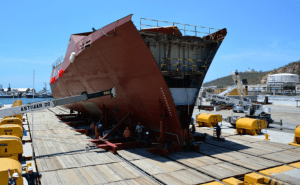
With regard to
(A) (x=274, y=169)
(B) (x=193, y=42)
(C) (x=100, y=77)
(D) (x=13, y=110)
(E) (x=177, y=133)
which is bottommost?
(A) (x=274, y=169)

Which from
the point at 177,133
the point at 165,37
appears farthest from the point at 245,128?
the point at 165,37

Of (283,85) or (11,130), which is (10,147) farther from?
(283,85)

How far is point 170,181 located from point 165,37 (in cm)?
712

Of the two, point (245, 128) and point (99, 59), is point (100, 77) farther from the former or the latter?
point (245, 128)

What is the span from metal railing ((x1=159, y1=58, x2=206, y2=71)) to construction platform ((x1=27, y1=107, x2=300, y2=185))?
4.75m

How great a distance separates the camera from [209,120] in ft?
66.7

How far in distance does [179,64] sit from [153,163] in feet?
19.5

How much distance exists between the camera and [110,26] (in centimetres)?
1136

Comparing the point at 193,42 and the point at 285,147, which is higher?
the point at 193,42

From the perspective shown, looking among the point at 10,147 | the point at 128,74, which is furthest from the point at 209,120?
the point at 10,147

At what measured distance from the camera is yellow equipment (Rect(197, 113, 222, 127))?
20.5 m

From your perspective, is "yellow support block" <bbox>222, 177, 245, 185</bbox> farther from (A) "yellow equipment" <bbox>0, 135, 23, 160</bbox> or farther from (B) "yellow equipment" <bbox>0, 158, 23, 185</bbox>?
(A) "yellow equipment" <bbox>0, 135, 23, 160</bbox>

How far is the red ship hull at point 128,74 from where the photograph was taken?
10633 millimetres

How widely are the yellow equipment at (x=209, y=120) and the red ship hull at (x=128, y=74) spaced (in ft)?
27.6
